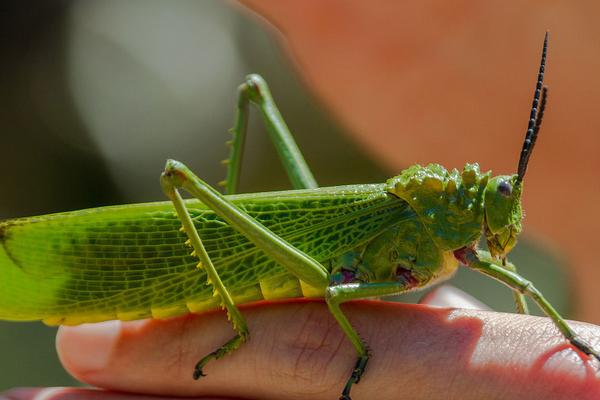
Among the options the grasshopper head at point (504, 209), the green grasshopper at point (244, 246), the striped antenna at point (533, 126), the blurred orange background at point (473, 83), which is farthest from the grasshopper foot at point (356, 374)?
the blurred orange background at point (473, 83)

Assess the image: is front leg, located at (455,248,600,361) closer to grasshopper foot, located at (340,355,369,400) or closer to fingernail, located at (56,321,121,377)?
grasshopper foot, located at (340,355,369,400)

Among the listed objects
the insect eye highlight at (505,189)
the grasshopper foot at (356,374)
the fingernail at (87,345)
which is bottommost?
the fingernail at (87,345)

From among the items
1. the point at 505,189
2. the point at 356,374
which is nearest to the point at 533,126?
the point at 505,189

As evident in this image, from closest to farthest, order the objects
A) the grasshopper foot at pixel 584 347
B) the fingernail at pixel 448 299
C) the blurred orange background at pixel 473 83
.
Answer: the grasshopper foot at pixel 584 347
the fingernail at pixel 448 299
the blurred orange background at pixel 473 83

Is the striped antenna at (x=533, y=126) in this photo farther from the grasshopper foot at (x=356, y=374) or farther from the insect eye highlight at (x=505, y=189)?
the grasshopper foot at (x=356, y=374)

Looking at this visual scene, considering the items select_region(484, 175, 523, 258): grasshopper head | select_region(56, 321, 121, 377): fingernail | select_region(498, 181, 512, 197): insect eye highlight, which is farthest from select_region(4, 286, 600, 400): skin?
select_region(498, 181, 512, 197): insect eye highlight

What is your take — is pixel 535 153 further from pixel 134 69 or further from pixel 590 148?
pixel 134 69

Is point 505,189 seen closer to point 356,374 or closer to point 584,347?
point 584,347
